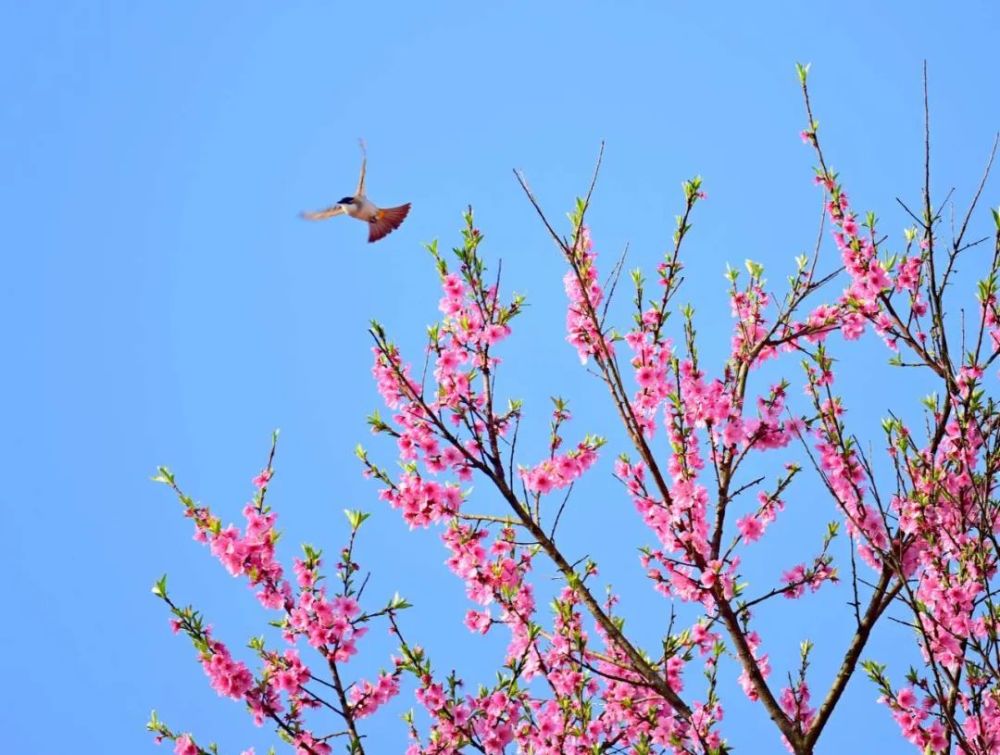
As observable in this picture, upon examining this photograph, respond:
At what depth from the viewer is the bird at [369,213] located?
970 cm

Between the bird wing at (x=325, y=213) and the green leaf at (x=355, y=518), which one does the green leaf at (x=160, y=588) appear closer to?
the green leaf at (x=355, y=518)

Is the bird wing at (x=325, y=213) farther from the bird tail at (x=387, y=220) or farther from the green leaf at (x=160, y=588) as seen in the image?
the green leaf at (x=160, y=588)

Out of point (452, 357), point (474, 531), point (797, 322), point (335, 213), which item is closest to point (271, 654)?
point (474, 531)

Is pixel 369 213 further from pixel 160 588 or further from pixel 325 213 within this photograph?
pixel 160 588

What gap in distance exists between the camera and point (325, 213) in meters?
9.80

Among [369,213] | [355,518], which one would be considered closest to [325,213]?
[369,213]

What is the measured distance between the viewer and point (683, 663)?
6.39 metres

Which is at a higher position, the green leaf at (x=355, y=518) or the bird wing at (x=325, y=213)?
the bird wing at (x=325, y=213)

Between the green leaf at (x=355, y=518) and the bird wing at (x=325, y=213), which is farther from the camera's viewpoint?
the bird wing at (x=325, y=213)

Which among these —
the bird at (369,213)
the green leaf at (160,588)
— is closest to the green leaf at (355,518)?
the green leaf at (160,588)

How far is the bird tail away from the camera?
9836mm

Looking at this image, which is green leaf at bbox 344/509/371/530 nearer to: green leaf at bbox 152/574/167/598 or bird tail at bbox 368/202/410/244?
green leaf at bbox 152/574/167/598

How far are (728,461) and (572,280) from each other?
1368mm

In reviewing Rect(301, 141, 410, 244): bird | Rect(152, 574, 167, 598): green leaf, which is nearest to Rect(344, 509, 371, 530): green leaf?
Rect(152, 574, 167, 598): green leaf
